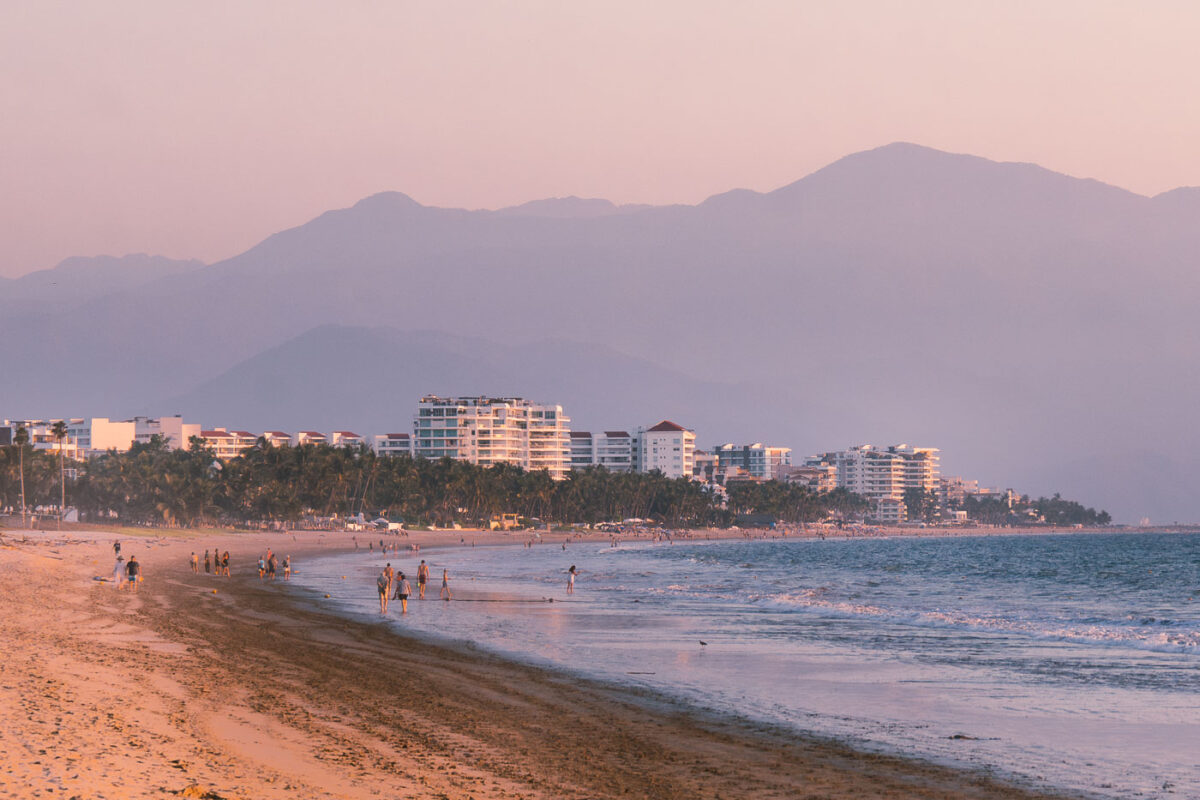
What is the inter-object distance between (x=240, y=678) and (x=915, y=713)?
14.2 metres

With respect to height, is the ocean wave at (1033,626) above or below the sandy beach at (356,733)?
below

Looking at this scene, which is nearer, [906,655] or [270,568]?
[906,655]

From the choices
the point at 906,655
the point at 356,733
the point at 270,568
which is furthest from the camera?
the point at 270,568

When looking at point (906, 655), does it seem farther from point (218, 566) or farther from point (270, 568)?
point (218, 566)

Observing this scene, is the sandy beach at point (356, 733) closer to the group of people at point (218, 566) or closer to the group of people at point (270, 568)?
the group of people at point (218, 566)

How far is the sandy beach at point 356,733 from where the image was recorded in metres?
15.5

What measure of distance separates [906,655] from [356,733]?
67.8 feet

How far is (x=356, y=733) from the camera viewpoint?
19453 mm

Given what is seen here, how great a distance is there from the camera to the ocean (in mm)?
20922

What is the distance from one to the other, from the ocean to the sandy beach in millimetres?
2032

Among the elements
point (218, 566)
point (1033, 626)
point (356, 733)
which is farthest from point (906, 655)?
point (218, 566)

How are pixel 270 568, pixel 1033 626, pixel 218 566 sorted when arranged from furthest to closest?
1. pixel 218 566
2. pixel 270 568
3. pixel 1033 626

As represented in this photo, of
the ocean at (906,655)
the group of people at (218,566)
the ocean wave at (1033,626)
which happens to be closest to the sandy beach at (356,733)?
the ocean at (906,655)

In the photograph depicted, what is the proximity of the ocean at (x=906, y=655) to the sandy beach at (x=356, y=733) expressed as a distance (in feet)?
6.67
